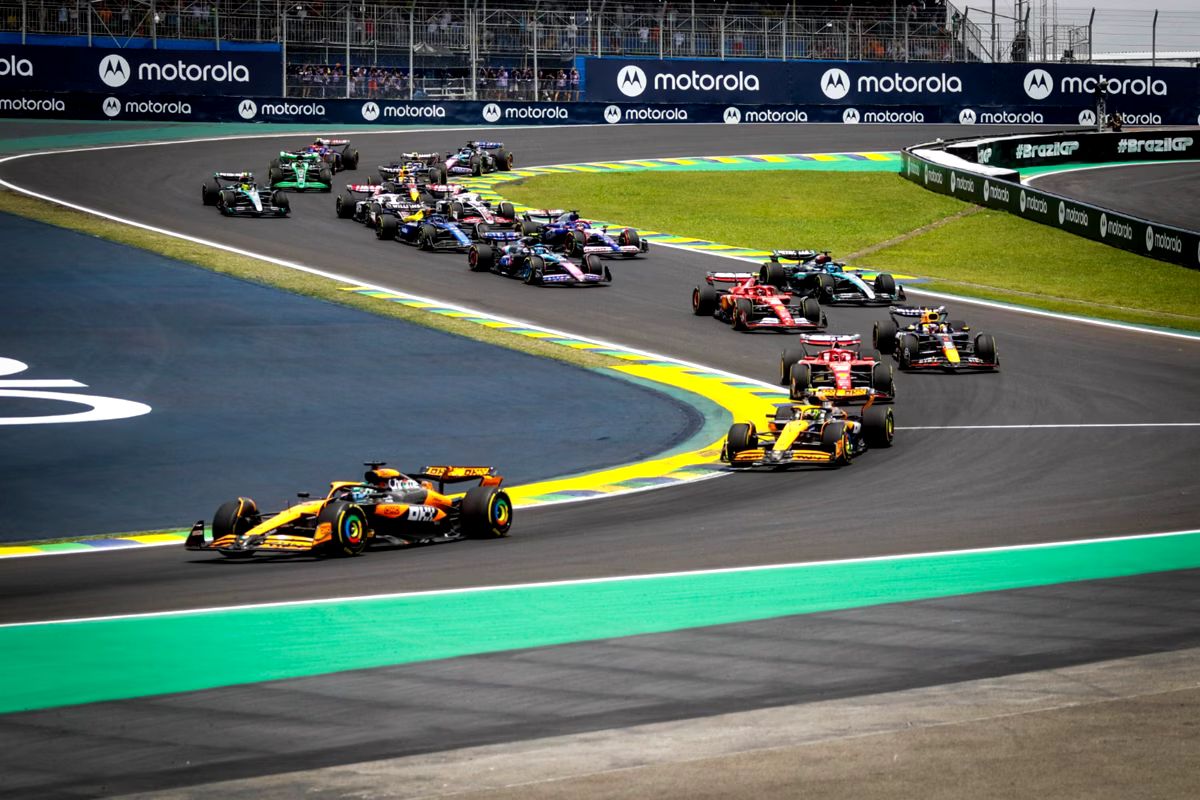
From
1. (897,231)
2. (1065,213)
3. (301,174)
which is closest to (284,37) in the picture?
(301,174)

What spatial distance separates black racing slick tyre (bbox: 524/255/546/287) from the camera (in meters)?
33.7

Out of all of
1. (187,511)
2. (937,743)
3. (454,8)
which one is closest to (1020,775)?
(937,743)

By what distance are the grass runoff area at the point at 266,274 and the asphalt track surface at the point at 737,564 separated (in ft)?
7.69

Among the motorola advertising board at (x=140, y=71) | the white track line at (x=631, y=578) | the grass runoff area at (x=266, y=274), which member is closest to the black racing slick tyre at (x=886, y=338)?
the grass runoff area at (x=266, y=274)

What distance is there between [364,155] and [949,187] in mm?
18079

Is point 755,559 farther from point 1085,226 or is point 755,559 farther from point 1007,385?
point 1085,226

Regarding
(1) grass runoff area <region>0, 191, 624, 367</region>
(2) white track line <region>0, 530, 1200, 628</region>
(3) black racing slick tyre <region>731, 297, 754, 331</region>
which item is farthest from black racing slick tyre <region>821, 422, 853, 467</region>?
(3) black racing slick tyre <region>731, 297, 754, 331</region>

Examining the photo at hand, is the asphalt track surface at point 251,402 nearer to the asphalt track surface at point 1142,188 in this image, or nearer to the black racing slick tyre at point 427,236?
the black racing slick tyre at point 427,236

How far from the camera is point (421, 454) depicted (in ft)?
63.4

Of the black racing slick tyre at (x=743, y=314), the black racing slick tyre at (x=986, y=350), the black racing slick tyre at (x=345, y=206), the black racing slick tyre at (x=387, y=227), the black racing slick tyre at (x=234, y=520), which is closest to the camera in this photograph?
the black racing slick tyre at (x=234, y=520)

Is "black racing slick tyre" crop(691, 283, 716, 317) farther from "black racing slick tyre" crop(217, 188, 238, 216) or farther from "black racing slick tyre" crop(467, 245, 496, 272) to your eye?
"black racing slick tyre" crop(217, 188, 238, 216)

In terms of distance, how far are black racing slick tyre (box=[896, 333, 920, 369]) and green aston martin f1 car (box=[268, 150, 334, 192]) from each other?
22.0m

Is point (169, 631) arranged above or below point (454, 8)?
below

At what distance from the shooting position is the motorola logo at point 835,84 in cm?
6306
